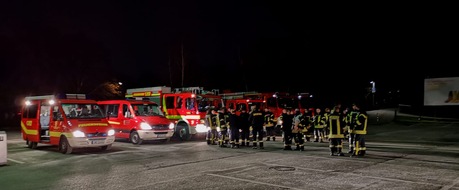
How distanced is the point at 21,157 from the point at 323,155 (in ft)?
33.2

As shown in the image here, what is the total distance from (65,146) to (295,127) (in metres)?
8.20

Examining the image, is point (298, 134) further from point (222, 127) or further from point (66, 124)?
point (66, 124)

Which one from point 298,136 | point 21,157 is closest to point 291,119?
point 298,136

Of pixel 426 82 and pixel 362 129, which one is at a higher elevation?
pixel 426 82

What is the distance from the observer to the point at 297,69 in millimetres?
49906

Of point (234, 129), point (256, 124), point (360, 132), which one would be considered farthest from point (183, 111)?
point (360, 132)

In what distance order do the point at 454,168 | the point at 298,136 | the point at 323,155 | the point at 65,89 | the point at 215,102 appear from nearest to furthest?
the point at 454,168 → the point at 323,155 → the point at 298,136 → the point at 215,102 → the point at 65,89

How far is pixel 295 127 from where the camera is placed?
1413 centimetres

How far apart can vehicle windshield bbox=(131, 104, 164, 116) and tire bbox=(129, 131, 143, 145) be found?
A: 2.86 ft

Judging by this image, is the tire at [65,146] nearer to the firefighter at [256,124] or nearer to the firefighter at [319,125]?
the firefighter at [256,124]

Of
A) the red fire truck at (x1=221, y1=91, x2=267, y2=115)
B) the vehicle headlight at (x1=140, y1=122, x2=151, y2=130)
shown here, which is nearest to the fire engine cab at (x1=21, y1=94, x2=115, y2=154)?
the vehicle headlight at (x1=140, y1=122, x2=151, y2=130)

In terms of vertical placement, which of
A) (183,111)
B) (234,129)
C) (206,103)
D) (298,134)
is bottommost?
(298,134)

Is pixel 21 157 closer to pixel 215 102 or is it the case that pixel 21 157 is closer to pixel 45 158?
pixel 45 158

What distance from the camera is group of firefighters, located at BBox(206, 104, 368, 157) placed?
12453 millimetres
